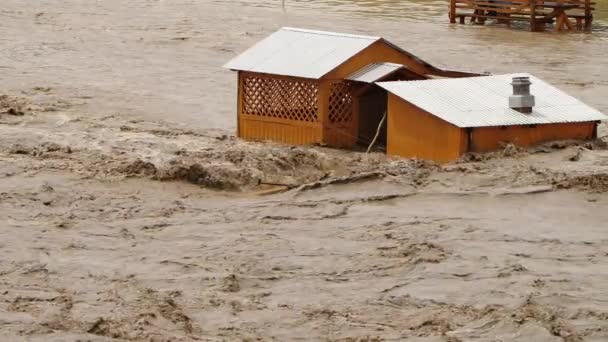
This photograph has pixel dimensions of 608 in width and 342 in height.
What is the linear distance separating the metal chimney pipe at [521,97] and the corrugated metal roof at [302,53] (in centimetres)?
177

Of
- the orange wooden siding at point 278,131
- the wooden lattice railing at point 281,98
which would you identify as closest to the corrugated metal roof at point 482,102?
the wooden lattice railing at point 281,98

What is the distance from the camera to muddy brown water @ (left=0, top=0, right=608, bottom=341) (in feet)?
33.1

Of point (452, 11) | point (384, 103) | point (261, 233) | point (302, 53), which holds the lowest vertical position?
point (452, 11)

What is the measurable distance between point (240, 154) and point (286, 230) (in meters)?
2.60

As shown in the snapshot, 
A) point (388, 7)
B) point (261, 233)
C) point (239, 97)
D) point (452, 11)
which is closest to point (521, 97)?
point (239, 97)

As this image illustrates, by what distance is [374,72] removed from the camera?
1567 cm

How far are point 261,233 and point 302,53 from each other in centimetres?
419

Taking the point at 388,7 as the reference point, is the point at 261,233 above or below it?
above

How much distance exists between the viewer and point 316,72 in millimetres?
15492

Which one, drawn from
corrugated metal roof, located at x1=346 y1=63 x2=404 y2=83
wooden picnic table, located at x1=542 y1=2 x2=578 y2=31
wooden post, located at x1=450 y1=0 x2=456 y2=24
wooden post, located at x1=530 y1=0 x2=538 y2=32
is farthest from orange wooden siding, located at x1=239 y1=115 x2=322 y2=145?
wooden post, located at x1=450 y1=0 x2=456 y2=24

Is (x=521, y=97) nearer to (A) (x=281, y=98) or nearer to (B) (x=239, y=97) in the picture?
(A) (x=281, y=98)

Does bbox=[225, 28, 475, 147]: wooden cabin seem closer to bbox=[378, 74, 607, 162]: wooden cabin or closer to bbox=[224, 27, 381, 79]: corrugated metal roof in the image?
bbox=[224, 27, 381, 79]: corrugated metal roof

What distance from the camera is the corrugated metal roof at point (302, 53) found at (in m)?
15.7

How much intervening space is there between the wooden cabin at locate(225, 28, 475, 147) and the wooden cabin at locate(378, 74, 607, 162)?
67 cm
